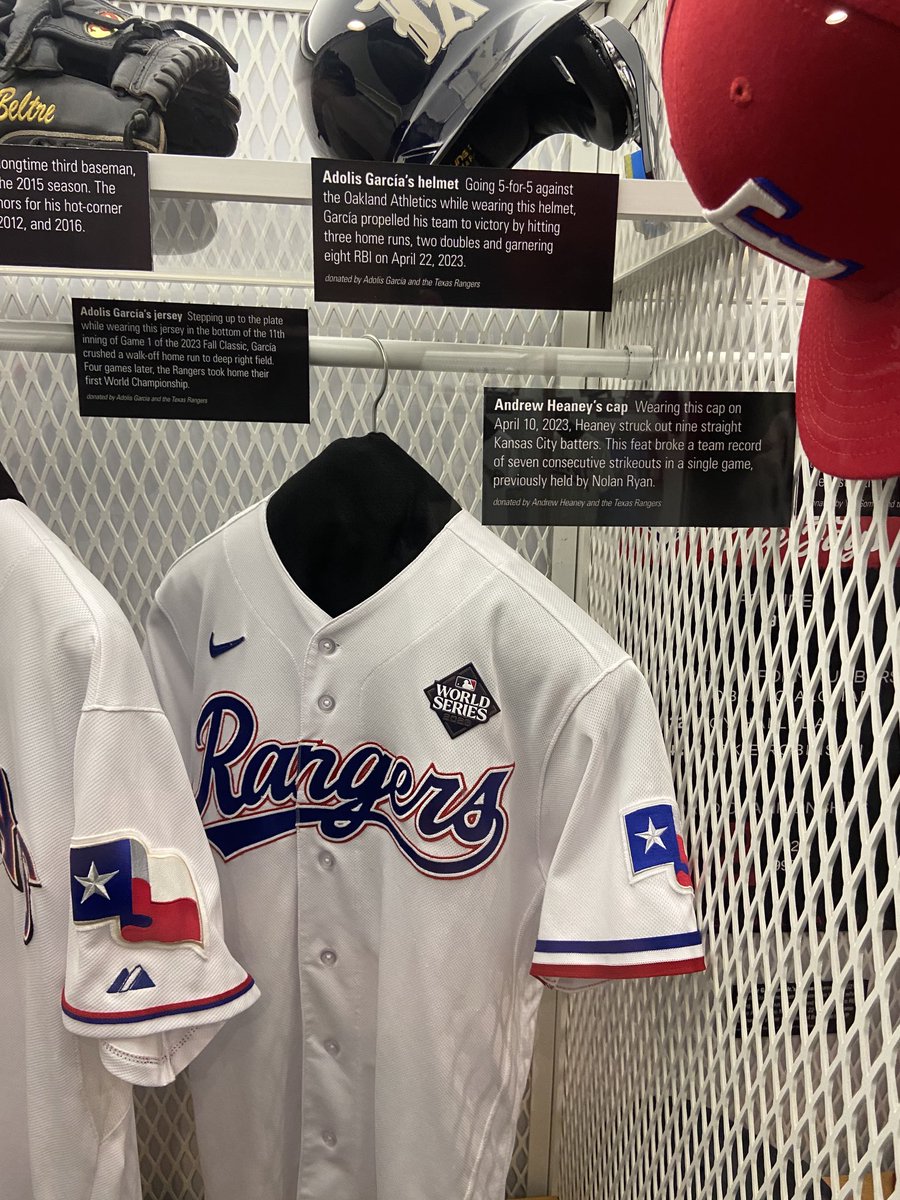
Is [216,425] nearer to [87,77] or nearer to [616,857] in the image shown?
[87,77]

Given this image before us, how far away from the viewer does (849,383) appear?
0.50 meters

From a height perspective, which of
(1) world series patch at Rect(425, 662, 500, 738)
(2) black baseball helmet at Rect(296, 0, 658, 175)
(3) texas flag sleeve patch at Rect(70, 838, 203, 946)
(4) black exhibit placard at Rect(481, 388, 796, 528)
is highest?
(2) black baseball helmet at Rect(296, 0, 658, 175)

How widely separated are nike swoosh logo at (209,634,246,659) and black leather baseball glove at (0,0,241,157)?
421mm

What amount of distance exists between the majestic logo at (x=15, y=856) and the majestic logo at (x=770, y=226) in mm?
698

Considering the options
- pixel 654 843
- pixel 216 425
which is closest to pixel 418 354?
pixel 216 425

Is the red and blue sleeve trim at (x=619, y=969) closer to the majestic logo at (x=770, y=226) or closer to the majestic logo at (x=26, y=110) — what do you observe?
the majestic logo at (x=770, y=226)

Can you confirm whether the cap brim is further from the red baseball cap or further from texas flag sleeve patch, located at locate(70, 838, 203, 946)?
texas flag sleeve patch, located at locate(70, 838, 203, 946)

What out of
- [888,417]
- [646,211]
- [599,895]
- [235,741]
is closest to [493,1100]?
[599,895]

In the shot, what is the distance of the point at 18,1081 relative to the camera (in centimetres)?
75

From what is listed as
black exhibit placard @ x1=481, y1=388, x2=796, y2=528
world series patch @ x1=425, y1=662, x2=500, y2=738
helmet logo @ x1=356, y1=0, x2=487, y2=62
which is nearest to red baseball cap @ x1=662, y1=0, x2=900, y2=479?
black exhibit placard @ x1=481, y1=388, x2=796, y2=528

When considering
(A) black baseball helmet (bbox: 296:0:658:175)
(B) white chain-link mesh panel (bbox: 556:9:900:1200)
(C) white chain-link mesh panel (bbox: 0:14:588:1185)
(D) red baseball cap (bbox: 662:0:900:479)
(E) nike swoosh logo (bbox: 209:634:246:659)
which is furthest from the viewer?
(C) white chain-link mesh panel (bbox: 0:14:588:1185)

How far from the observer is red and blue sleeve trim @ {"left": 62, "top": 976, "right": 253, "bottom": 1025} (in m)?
0.63

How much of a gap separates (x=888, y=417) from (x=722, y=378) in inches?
10.7

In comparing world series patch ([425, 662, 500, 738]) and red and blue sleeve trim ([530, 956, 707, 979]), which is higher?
world series patch ([425, 662, 500, 738])
